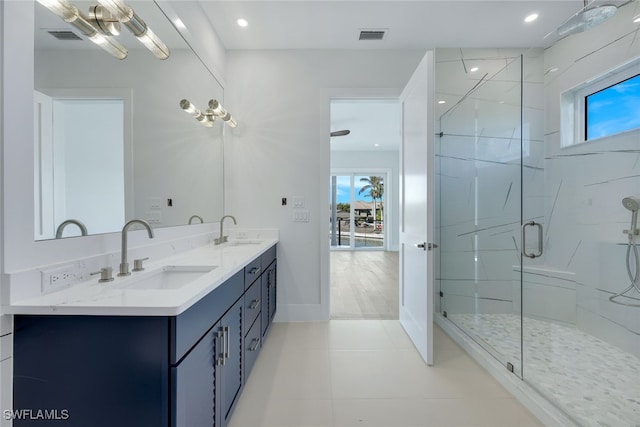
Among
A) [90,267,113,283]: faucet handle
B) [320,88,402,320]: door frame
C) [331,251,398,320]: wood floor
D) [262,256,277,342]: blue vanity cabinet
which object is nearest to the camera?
[90,267,113,283]: faucet handle

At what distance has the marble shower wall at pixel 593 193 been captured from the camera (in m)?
2.00

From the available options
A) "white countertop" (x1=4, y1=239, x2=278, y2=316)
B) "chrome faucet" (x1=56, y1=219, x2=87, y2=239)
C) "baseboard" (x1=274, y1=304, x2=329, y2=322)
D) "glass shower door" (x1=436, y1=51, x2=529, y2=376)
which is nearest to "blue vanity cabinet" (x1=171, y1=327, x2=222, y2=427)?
"white countertop" (x1=4, y1=239, x2=278, y2=316)

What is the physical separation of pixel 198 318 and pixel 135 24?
1.42 meters

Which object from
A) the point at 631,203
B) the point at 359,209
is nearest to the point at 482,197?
the point at 631,203

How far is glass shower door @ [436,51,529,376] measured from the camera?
2568mm

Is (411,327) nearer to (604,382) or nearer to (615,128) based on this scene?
(604,382)

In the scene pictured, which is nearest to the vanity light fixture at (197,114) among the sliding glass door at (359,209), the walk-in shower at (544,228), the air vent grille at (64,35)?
the air vent grille at (64,35)

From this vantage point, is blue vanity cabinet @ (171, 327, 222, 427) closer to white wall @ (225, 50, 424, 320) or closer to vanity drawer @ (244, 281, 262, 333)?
vanity drawer @ (244, 281, 262, 333)

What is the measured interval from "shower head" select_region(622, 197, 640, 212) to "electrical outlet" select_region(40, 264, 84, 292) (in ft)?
11.1

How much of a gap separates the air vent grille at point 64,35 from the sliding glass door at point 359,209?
6.53 metres

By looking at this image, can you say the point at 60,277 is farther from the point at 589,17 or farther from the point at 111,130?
the point at 589,17

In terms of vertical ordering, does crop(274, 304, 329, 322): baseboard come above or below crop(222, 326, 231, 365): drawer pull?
below

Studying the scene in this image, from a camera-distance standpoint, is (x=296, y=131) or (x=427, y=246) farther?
(x=296, y=131)

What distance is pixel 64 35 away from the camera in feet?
3.66
